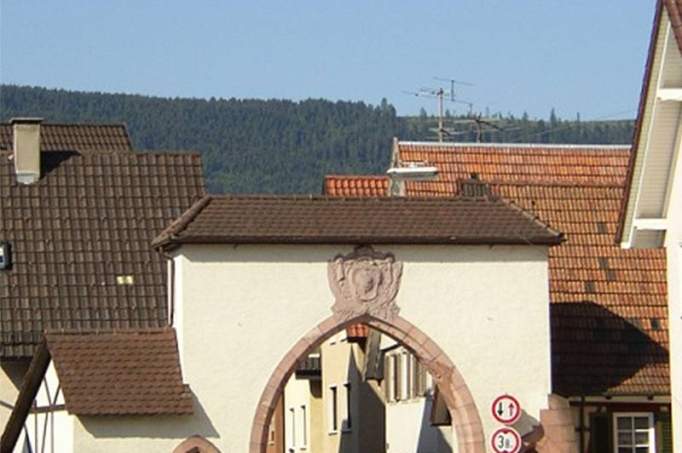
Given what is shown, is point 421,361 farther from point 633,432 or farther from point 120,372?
point 120,372

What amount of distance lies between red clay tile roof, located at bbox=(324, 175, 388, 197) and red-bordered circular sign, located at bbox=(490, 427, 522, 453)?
27612mm

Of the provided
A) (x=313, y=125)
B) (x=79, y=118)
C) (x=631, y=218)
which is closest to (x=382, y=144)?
(x=313, y=125)

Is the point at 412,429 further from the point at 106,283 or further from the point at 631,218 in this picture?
the point at 631,218

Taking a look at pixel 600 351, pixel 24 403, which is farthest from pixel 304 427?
pixel 600 351

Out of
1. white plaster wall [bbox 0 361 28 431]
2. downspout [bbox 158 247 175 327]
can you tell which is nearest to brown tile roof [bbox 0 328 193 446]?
downspout [bbox 158 247 175 327]

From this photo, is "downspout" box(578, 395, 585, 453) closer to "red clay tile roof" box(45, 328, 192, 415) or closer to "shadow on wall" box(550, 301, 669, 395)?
"shadow on wall" box(550, 301, 669, 395)

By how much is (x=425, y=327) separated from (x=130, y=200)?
1156 centimetres

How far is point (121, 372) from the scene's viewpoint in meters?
39.2

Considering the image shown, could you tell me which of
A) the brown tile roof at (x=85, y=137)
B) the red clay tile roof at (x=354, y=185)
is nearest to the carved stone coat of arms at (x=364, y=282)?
the red clay tile roof at (x=354, y=185)

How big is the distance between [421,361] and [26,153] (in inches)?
525

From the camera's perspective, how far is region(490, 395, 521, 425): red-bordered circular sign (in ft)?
119

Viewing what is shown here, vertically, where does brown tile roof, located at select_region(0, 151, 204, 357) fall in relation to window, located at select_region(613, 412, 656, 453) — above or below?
above

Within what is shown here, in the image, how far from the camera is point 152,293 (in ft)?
157

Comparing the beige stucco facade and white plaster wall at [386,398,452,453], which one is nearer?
white plaster wall at [386,398,452,453]
